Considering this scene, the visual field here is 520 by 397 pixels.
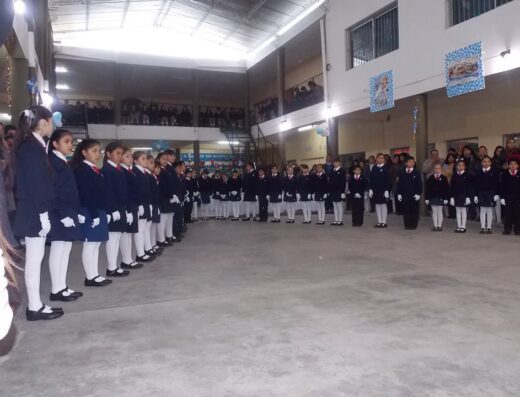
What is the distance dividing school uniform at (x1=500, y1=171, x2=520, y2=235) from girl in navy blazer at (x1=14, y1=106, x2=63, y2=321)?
7.72 metres

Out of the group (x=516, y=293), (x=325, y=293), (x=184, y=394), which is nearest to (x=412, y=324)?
(x=325, y=293)

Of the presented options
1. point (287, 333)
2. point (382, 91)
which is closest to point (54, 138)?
point (287, 333)

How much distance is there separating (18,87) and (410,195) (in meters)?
8.58

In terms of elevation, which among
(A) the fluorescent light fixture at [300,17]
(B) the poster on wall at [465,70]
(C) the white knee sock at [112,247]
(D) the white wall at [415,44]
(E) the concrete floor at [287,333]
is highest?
(A) the fluorescent light fixture at [300,17]

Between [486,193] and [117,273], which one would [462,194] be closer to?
[486,193]

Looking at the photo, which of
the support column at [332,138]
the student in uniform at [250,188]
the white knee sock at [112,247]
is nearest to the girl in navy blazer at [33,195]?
the white knee sock at [112,247]

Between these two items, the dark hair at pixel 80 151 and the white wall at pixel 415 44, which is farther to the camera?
the white wall at pixel 415 44

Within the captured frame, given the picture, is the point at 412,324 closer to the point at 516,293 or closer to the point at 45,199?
the point at 516,293

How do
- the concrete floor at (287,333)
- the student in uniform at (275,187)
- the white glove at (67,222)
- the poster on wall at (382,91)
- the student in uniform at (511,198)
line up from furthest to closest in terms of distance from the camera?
the student in uniform at (275,187) → the poster on wall at (382,91) → the student in uniform at (511,198) → the white glove at (67,222) → the concrete floor at (287,333)

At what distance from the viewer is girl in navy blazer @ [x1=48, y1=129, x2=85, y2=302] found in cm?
393

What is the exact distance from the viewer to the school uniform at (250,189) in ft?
42.7

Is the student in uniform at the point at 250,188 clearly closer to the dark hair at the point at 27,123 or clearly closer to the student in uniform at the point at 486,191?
the student in uniform at the point at 486,191

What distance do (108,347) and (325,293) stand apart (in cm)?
212

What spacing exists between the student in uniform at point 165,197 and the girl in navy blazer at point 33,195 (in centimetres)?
367
